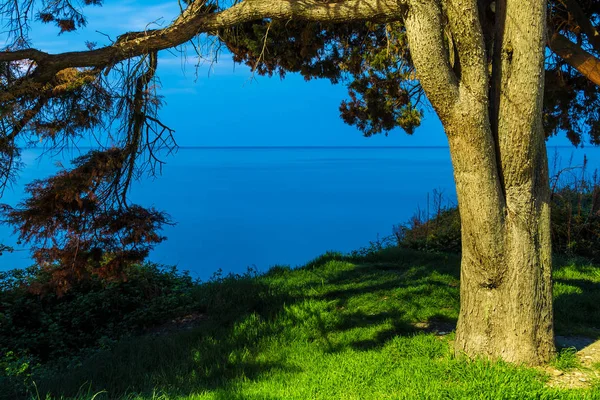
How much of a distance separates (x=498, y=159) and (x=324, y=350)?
2.64 meters

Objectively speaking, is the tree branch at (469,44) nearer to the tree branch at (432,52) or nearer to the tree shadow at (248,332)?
the tree branch at (432,52)

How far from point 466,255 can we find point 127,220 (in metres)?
3.75

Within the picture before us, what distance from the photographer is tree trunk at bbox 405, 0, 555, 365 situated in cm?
446

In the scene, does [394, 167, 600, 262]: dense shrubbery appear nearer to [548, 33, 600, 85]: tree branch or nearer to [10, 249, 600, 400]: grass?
[10, 249, 600, 400]: grass

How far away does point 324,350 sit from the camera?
5500mm

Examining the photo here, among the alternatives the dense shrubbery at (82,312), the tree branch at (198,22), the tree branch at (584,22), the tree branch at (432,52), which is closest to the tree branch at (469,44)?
the tree branch at (432,52)

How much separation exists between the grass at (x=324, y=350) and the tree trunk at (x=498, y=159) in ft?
1.42

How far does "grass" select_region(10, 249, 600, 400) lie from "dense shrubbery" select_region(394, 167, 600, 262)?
165cm

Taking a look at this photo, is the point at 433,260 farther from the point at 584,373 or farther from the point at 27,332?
the point at 27,332

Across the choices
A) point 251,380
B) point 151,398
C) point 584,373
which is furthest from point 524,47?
point 151,398

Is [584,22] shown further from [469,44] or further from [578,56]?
[469,44]

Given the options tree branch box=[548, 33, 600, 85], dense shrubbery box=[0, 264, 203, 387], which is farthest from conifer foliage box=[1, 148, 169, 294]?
tree branch box=[548, 33, 600, 85]

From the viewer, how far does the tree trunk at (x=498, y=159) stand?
176 inches

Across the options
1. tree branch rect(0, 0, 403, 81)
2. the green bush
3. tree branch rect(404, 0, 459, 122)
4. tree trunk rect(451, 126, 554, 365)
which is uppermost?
tree branch rect(0, 0, 403, 81)
